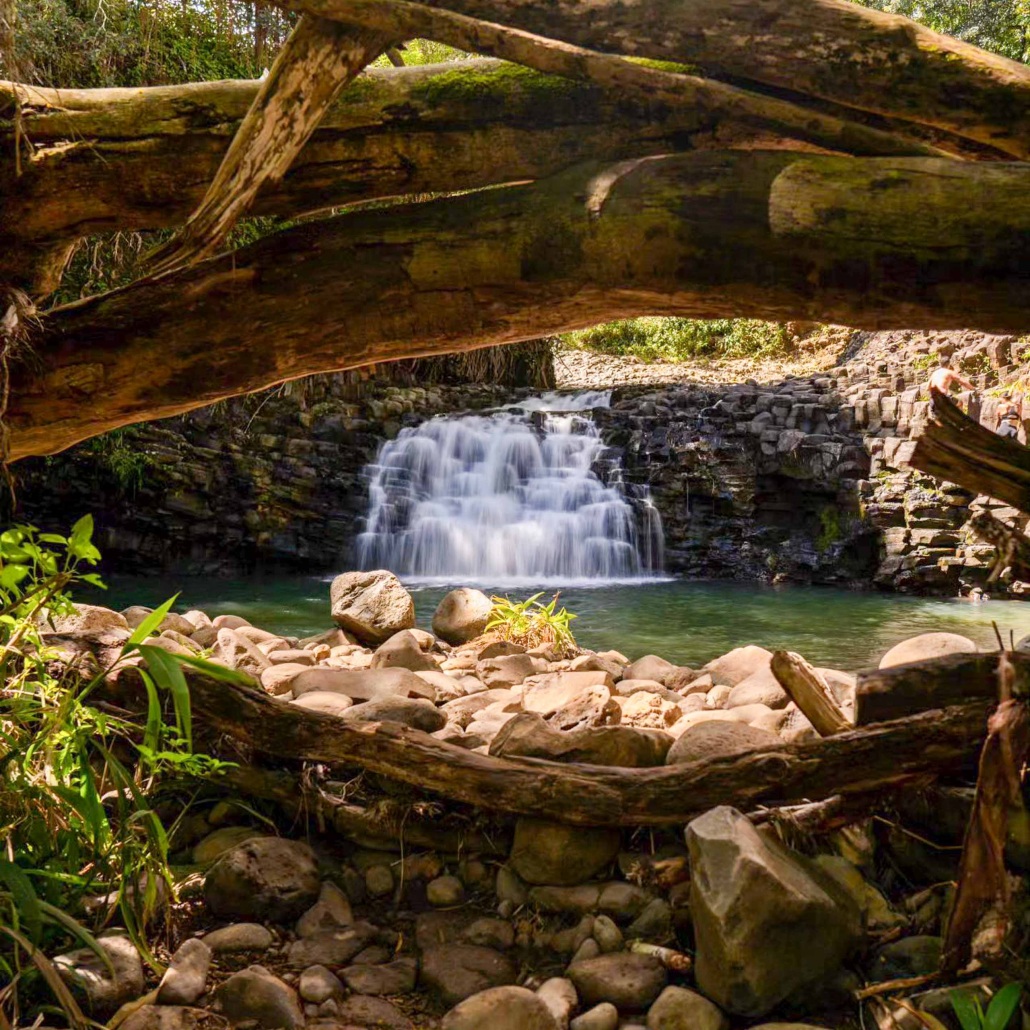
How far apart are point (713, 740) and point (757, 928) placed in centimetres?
70

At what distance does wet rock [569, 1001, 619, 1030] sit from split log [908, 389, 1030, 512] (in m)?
1.44

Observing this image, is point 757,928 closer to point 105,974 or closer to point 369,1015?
point 369,1015

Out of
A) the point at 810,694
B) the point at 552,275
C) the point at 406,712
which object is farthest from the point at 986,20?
the point at 406,712

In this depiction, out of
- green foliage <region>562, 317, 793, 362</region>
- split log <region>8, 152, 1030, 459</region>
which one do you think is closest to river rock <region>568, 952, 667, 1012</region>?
split log <region>8, 152, 1030, 459</region>

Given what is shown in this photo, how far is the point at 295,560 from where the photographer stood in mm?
11688

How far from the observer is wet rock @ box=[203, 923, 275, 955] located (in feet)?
6.96

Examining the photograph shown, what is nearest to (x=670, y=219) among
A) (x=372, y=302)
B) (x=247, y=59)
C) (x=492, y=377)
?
(x=372, y=302)

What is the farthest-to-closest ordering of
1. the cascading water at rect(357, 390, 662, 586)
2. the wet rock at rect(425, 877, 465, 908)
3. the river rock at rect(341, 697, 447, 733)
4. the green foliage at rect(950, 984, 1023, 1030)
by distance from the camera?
the cascading water at rect(357, 390, 662, 586), the river rock at rect(341, 697, 447, 733), the wet rock at rect(425, 877, 465, 908), the green foliage at rect(950, 984, 1023, 1030)

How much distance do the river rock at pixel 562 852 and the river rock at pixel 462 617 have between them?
324cm

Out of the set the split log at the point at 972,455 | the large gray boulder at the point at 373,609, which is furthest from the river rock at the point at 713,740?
the large gray boulder at the point at 373,609

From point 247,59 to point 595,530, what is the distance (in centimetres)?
714

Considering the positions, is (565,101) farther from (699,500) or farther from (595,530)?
(699,500)

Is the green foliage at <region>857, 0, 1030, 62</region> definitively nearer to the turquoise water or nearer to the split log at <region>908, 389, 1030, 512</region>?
the turquoise water

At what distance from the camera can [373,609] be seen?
5.32 m
